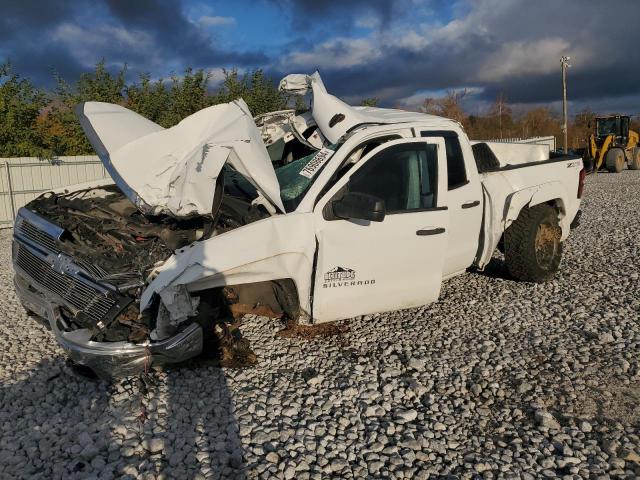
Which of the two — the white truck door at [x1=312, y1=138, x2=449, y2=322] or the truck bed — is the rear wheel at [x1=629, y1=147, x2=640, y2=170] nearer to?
the truck bed

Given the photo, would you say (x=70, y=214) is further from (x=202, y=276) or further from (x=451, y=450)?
(x=451, y=450)

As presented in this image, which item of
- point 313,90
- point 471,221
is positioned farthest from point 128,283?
point 471,221

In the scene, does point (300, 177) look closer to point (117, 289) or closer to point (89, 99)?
point (117, 289)

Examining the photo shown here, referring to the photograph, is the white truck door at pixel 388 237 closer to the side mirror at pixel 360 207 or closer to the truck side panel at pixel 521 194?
the side mirror at pixel 360 207

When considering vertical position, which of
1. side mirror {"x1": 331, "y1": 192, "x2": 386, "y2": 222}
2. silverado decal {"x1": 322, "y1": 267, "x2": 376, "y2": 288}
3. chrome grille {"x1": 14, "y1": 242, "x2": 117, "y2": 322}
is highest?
side mirror {"x1": 331, "y1": 192, "x2": 386, "y2": 222}

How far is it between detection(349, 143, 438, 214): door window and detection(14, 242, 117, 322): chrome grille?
217 cm

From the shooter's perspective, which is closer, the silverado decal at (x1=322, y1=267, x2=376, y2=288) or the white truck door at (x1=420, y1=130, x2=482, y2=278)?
the silverado decal at (x1=322, y1=267, x2=376, y2=288)

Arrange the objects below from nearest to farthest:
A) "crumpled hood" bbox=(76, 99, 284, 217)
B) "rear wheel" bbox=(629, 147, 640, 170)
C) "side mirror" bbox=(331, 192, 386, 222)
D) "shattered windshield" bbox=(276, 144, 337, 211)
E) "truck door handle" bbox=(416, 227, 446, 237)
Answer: "crumpled hood" bbox=(76, 99, 284, 217) < "side mirror" bbox=(331, 192, 386, 222) < "shattered windshield" bbox=(276, 144, 337, 211) < "truck door handle" bbox=(416, 227, 446, 237) < "rear wheel" bbox=(629, 147, 640, 170)

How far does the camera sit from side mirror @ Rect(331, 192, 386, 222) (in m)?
4.10

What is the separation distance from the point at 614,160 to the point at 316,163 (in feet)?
77.4

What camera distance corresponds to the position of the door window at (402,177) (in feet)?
15.4

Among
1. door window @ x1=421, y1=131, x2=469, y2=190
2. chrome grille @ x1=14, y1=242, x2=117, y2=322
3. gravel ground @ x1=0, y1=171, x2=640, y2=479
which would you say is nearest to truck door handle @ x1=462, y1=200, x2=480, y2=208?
door window @ x1=421, y1=131, x2=469, y2=190

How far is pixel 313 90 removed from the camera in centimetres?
545

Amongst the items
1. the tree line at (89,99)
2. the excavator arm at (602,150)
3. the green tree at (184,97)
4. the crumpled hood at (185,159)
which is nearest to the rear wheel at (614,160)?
the excavator arm at (602,150)
